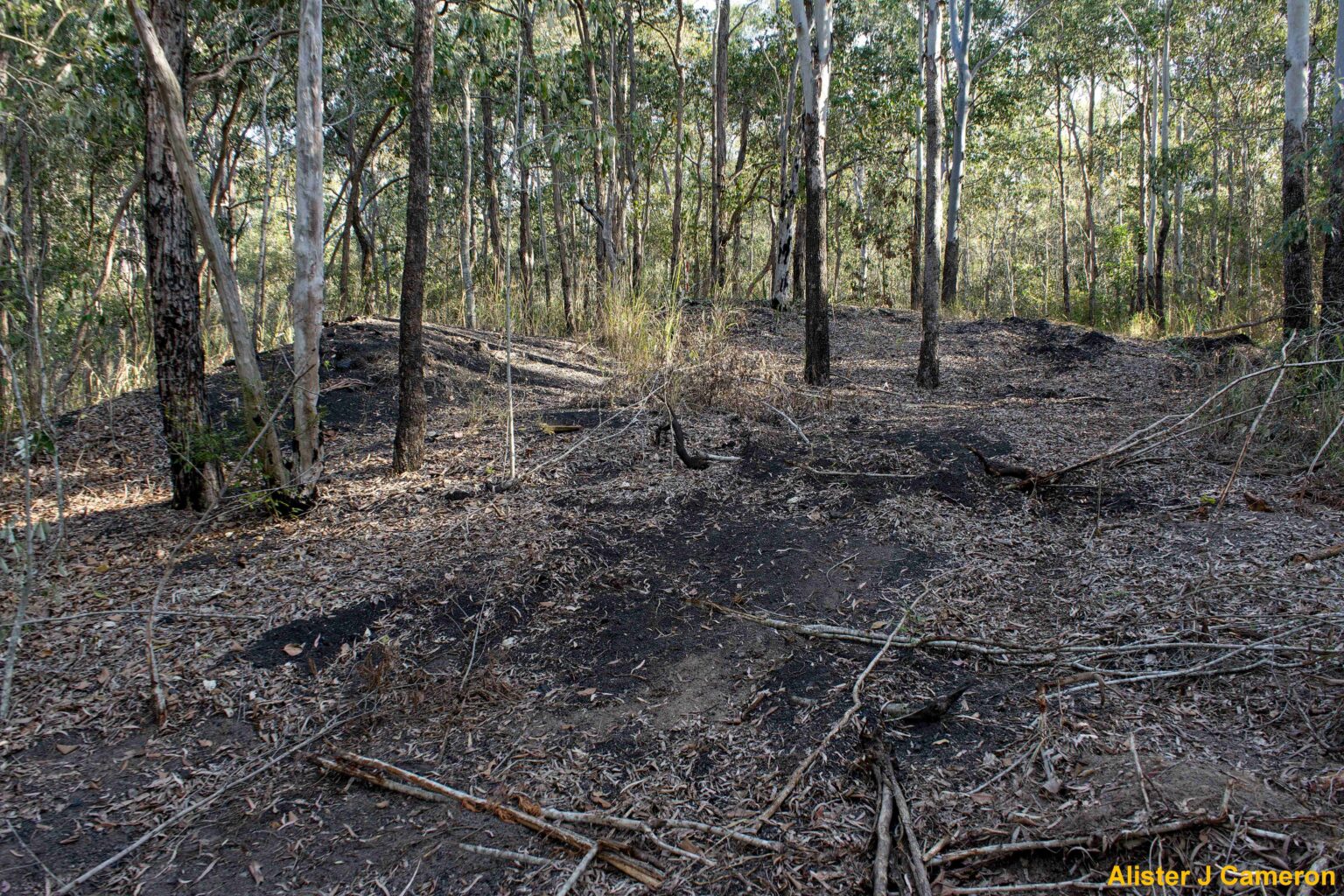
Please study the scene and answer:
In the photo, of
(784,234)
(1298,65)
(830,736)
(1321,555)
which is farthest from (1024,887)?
(784,234)

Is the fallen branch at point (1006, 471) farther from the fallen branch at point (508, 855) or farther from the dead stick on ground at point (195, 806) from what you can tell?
the dead stick on ground at point (195, 806)

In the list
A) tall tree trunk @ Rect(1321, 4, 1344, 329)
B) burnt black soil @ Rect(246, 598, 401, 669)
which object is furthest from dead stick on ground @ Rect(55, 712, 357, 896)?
tall tree trunk @ Rect(1321, 4, 1344, 329)

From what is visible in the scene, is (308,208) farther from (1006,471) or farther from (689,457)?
(1006,471)

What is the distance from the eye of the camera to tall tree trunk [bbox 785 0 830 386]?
689 cm

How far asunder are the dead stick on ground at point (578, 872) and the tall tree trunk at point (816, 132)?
5.91 m

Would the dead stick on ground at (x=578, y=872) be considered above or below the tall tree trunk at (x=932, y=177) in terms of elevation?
below

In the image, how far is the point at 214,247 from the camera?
4004 mm

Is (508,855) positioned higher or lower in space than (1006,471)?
lower

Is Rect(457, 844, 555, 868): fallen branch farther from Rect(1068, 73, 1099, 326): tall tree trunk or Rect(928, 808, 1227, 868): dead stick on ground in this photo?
Rect(1068, 73, 1099, 326): tall tree trunk

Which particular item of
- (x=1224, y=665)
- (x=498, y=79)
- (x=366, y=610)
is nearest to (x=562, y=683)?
(x=366, y=610)

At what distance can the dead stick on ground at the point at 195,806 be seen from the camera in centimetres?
219

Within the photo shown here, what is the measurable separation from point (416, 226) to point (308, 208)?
2.54 ft

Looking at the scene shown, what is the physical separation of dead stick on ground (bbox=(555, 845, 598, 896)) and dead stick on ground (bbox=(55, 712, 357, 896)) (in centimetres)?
118

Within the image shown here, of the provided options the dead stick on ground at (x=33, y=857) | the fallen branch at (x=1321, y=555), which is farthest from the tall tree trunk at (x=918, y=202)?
the dead stick on ground at (x=33, y=857)
